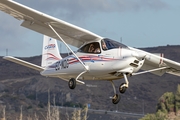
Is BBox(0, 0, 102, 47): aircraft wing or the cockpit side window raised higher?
BBox(0, 0, 102, 47): aircraft wing

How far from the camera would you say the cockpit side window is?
92.4 ft

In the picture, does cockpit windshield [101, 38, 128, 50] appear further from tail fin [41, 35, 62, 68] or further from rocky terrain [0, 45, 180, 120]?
rocky terrain [0, 45, 180, 120]

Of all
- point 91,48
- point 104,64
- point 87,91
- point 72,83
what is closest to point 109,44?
point 104,64

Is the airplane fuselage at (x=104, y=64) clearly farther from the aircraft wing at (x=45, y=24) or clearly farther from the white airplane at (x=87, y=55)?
the aircraft wing at (x=45, y=24)

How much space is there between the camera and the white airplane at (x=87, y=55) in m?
27.3

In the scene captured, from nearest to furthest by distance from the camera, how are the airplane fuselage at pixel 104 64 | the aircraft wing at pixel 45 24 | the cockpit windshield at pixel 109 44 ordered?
the airplane fuselage at pixel 104 64 → the cockpit windshield at pixel 109 44 → the aircraft wing at pixel 45 24

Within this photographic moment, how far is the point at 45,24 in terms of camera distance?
29.8 m

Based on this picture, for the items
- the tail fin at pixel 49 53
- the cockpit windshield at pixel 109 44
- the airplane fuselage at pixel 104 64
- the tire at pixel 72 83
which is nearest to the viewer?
the airplane fuselage at pixel 104 64

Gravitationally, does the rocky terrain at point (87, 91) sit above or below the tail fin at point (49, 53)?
above

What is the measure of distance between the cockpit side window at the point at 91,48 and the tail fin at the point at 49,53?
16.6 ft

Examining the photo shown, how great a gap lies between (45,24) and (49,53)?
16.5ft

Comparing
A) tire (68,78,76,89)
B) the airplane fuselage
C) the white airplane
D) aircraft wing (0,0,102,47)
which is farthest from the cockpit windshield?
tire (68,78,76,89)

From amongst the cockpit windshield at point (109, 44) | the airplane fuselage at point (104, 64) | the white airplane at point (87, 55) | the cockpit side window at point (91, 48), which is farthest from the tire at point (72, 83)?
the cockpit windshield at point (109, 44)

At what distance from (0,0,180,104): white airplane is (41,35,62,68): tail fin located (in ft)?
6.54
